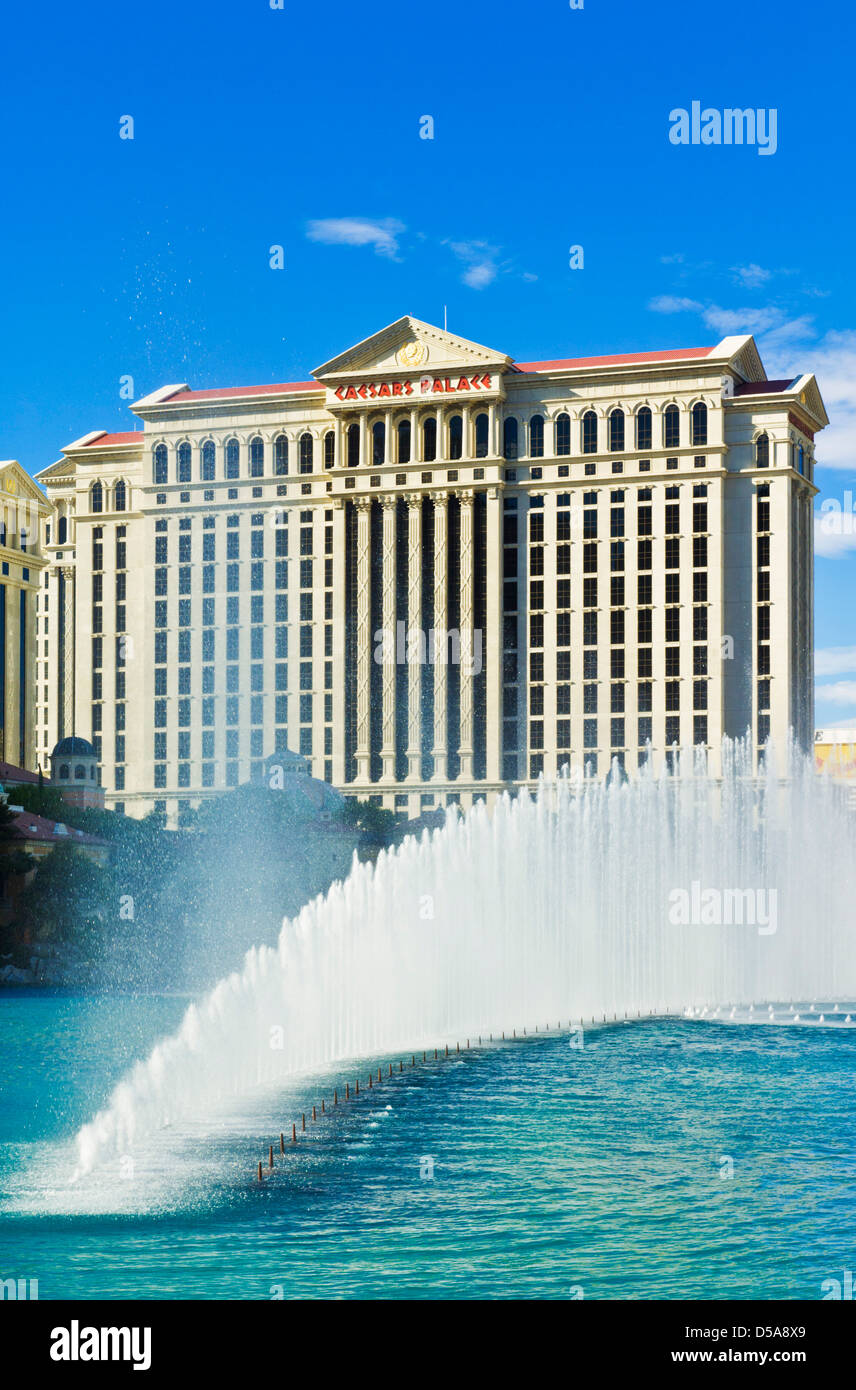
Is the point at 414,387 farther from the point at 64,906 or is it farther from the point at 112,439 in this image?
the point at 64,906

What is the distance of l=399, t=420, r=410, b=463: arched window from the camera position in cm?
12319

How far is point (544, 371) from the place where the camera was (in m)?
120

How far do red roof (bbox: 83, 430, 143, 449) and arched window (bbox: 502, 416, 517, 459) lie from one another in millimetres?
29207

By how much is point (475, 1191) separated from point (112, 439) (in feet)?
378

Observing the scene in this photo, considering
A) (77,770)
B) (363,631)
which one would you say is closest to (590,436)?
(363,631)

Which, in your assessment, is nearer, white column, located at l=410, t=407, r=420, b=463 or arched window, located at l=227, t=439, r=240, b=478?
white column, located at l=410, t=407, r=420, b=463

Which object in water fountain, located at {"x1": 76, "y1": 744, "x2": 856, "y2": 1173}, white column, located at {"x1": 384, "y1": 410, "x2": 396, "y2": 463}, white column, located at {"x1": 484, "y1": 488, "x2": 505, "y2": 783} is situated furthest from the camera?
white column, located at {"x1": 384, "y1": 410, "x2": 396, "y2": 463}

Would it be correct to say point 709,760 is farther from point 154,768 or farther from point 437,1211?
point 437,1211

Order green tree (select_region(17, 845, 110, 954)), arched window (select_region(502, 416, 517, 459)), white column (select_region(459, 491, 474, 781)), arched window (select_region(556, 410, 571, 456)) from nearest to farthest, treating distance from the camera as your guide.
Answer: green tree (select_region(17, 845, 110, 954))
white column (select_region(459, 491, 474, 781))
arched window (select_region(556, 410, 571, 456))
arched window (select_region(502, 416, 517, 459))

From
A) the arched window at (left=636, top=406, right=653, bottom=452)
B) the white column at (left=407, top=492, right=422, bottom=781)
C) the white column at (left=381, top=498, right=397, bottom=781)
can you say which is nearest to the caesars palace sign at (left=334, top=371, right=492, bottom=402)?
the white column at (left=407, top=492, right=422, bottom=781)

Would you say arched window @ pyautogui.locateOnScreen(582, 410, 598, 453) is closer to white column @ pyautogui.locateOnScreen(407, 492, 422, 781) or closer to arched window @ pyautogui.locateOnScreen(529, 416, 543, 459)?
arched window @ pyautogui.locateOnScreen(529, 416, 543, 459)

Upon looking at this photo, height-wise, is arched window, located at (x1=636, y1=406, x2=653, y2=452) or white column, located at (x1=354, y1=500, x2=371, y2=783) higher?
arched window, located at (x1=636, y1=406, x2=653, y2=452)

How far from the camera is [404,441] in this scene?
12350 centimetres
